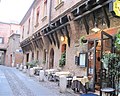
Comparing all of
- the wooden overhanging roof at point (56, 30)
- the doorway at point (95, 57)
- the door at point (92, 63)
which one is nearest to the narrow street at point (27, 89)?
the door at point (92, 63)

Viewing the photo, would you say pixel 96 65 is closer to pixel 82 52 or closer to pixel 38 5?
pixel 82 52

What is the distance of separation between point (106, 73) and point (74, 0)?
5766 millimetres

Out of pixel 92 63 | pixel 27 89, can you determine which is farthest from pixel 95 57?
pixel 27 89

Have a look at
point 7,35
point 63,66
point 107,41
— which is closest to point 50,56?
point 63,66

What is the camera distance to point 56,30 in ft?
52.7

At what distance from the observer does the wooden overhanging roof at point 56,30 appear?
557 inches

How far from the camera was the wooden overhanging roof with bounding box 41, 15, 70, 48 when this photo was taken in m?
14.2

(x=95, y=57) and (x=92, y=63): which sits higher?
(x=95, y=57)

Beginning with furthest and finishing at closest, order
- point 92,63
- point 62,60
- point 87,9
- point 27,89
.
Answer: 1. point 62,60
2. point 92,63
3. point 27,89
4. point 87,9

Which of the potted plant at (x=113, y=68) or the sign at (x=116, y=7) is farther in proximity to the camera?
the potted plant at (x=113, y=68)

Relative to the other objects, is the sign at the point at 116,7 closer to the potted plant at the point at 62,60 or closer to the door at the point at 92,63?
the door at the point at 92,63

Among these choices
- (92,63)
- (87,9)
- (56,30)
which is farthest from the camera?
(56,30)

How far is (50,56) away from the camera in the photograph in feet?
61.9

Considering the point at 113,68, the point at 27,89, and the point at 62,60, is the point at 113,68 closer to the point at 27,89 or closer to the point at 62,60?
the point at 27,89
